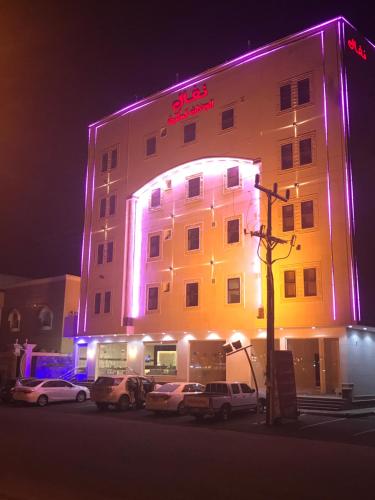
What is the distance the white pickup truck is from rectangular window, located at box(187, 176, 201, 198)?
16417mm

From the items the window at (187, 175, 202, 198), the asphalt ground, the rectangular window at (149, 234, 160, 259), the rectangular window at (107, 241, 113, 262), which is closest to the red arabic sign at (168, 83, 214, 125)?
the window at (187, 175, 202, 198)

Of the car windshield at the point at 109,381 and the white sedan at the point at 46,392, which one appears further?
the white sedan at the point at 46,392

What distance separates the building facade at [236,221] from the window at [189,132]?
140 millimetres

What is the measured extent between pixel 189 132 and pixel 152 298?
474 inches

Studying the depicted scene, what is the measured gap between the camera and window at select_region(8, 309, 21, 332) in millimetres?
49781

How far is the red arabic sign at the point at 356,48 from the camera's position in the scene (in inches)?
1232

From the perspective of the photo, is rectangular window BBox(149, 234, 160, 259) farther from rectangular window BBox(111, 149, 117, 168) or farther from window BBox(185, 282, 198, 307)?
rectangular window BBox(111, 149, 117, 168)

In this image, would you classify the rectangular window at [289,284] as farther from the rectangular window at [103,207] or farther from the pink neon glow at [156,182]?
the rectangular window at [103,207]

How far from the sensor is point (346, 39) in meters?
30.9

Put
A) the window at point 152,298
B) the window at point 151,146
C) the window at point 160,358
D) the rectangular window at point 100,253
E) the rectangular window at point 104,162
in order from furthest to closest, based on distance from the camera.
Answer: the rectangular window at point 104,162 → the rectangular window at point 100,253 → the window at point 151,146 → the window at point 152,298 → the window at point 160,358

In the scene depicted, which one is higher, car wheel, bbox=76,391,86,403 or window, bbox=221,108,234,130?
window, bbox=221,108,234,130

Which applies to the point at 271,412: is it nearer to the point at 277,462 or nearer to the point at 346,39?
the point at 277,462

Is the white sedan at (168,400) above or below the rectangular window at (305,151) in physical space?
below

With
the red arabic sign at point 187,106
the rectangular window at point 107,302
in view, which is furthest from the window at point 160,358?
the red arabic sign at point 187,106
